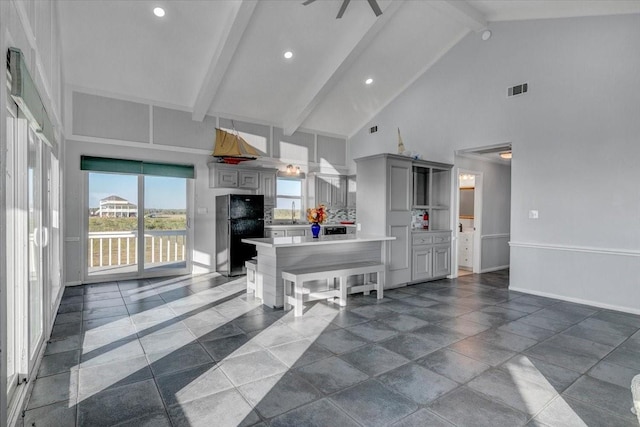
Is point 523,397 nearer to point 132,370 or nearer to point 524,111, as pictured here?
point 132,370

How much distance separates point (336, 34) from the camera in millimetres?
5883

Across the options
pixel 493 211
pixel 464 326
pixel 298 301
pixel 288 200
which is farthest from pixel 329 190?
pixel 464 326

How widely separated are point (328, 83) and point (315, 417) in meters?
5.83

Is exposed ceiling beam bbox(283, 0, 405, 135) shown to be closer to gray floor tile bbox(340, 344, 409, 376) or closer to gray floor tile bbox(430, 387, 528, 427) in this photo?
gray floor tile bbox(340, 344, 409, 376)

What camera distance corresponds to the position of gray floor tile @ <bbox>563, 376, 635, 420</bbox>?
7.39 feet

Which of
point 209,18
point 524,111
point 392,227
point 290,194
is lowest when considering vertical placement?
point 392,227

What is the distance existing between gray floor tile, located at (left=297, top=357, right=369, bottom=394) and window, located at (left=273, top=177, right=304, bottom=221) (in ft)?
16.8

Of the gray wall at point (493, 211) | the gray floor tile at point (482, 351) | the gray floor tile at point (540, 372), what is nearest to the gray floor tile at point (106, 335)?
the gray floor tile at point (482, 351)

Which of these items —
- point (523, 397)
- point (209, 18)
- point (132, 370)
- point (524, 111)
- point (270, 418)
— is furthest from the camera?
point (524, 111)

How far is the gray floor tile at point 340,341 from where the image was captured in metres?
3.15

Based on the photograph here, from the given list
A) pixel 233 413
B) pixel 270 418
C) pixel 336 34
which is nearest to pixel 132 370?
pixel 233 413

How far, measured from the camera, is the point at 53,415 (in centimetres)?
213

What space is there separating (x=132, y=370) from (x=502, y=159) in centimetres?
710

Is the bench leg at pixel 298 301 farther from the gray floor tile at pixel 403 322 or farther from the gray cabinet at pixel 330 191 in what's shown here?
the gray cabinet at pixel 330 191
